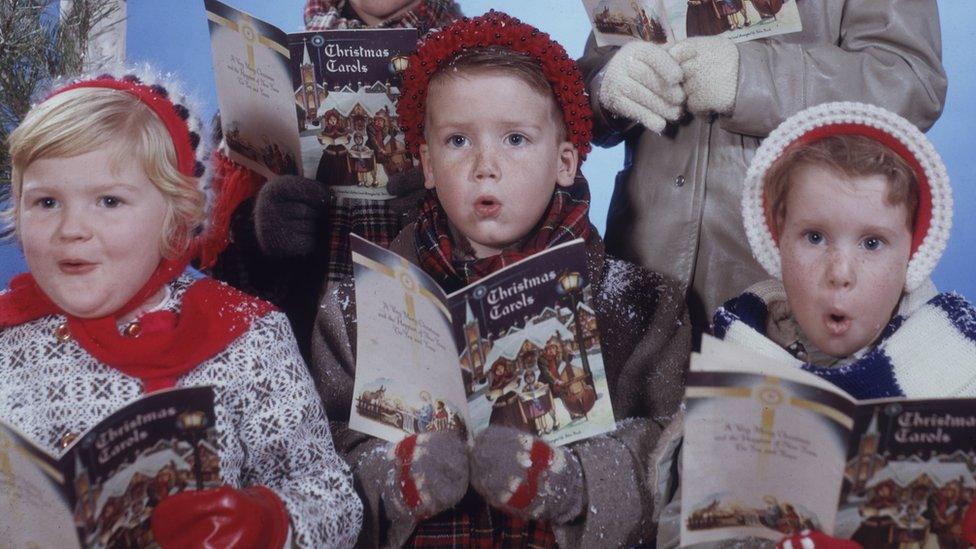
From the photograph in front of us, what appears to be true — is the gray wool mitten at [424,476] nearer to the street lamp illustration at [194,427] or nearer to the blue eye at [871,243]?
the street lamp illustration at [194,427]

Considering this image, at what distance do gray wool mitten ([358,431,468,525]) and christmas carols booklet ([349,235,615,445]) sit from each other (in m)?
0.02

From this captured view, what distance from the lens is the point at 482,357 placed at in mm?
1402

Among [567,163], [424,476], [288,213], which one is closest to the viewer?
[424,476]

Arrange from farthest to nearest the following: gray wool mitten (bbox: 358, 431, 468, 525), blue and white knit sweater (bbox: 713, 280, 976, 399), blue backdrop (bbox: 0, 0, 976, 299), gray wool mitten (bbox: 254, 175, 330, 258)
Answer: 1. blue backdrop (bbox: 0, 0, 976, 299)
2. gray wool mitten (bbox: 254, 175, 330, 258)
3. gray wool mitten (bbox: 358, 431, 468, 525)
4. blue and white knit sweater (bbox: 713, 280, 976, 399)

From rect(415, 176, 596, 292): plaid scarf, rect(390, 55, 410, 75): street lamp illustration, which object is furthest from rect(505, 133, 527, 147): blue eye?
rect(390, 55, 410, 75): street lamp illustration

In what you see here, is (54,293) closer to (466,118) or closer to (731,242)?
(466,118)

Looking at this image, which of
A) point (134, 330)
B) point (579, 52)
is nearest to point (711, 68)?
point (134, 330)

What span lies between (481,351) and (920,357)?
55 centimetres

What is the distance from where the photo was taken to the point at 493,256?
1.61 m

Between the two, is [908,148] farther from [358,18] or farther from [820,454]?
[358,18]

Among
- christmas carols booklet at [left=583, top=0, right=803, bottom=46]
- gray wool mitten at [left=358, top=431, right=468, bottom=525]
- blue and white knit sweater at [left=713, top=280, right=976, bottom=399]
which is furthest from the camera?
christmas carols booklet at [left=583, top=0, right=803, bottom=46]

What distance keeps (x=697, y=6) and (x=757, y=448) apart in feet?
2.68

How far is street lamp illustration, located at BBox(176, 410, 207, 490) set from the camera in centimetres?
118

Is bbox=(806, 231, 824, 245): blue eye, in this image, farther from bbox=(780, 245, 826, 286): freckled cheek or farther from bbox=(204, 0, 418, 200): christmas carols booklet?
bbox=(204, 0, 418, 200): christmas carols booklet
